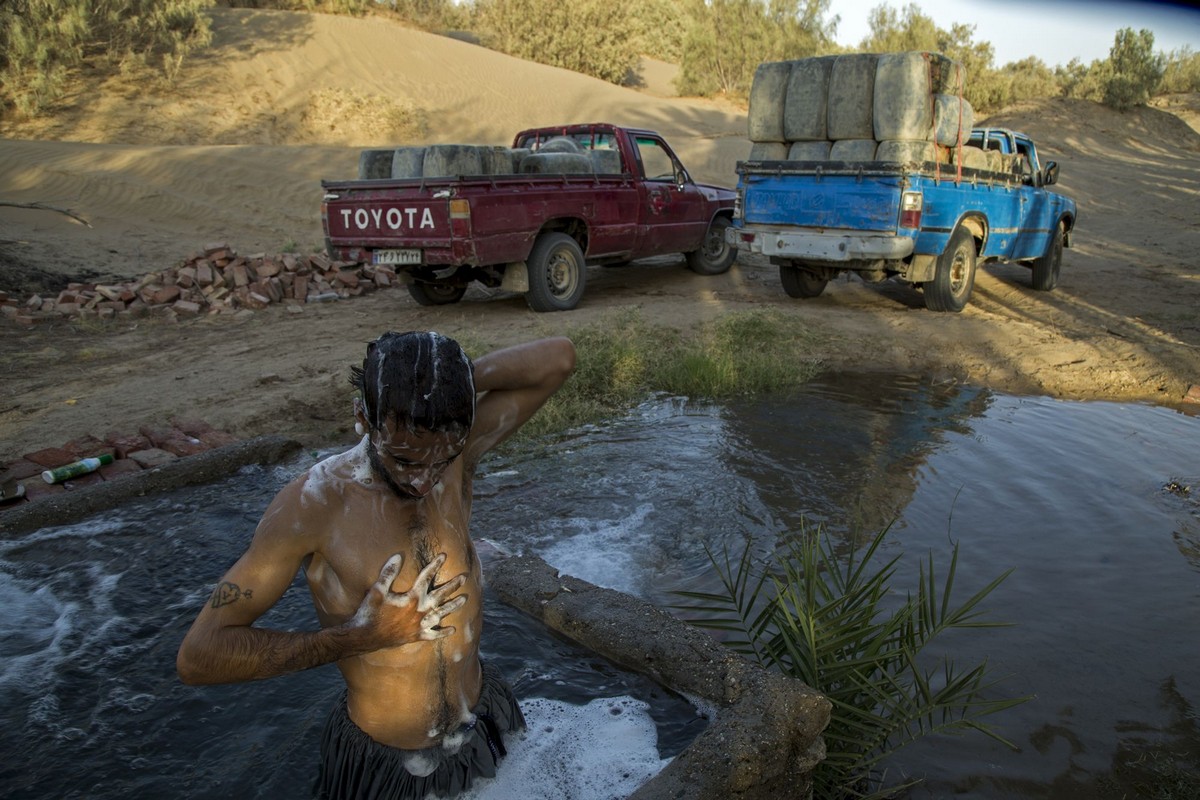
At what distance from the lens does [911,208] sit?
8.18 meters

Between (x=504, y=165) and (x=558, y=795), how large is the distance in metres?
7.52

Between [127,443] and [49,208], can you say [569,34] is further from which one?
[127,443]

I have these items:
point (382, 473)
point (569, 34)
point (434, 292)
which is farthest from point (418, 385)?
point (569, 34)

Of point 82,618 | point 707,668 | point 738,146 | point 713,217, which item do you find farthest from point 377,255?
point 738,146

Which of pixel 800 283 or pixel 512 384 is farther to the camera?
pixel 800 283

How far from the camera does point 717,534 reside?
14.8 ft

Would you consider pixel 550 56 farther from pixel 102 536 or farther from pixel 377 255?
pixel 102 536

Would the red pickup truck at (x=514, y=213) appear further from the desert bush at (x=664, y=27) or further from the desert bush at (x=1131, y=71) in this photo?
the desert bush at (x=664, y=27)

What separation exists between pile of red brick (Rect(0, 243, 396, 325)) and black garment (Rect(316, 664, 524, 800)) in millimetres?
8087

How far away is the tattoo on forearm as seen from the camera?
1.88 m

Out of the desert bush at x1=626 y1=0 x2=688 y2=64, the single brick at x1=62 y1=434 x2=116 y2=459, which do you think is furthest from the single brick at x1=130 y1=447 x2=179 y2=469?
the desert bush at x1=626 y1=0 x2=688 y2=64

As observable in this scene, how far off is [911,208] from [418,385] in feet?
24.1

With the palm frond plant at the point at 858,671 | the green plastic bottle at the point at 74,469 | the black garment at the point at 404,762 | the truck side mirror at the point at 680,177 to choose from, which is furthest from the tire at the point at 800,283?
the black garment at the point at 404,762

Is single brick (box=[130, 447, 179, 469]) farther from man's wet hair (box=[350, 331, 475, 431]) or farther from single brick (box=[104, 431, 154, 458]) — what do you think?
man's wet hair (box=[350, 331, 475, 431])
